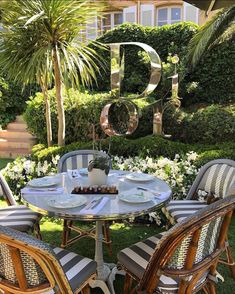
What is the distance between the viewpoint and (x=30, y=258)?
5.74 feet

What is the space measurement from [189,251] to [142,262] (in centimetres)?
41

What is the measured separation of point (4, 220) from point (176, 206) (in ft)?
4.98

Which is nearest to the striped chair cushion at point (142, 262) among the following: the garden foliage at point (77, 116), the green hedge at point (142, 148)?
the green hedge at point (142, 148)

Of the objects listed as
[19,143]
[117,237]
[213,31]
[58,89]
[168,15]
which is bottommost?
[117,237]

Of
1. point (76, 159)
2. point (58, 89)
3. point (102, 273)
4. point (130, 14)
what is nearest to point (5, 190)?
point (76, 159)

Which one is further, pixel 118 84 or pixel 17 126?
pixel 17 126

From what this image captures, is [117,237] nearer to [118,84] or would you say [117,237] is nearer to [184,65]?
[118,84]

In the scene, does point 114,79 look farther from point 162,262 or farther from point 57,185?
point 162,262

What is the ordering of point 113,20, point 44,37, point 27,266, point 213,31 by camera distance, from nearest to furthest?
point 27,266
point 44,37
point 213,31
point 113,20

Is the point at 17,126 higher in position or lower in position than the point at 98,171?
lower

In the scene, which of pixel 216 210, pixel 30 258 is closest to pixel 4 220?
A: pixel 30 258

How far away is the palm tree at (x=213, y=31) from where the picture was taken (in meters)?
6.11

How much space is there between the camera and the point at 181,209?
3.04 meters

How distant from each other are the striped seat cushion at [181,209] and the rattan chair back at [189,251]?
2.63ft
